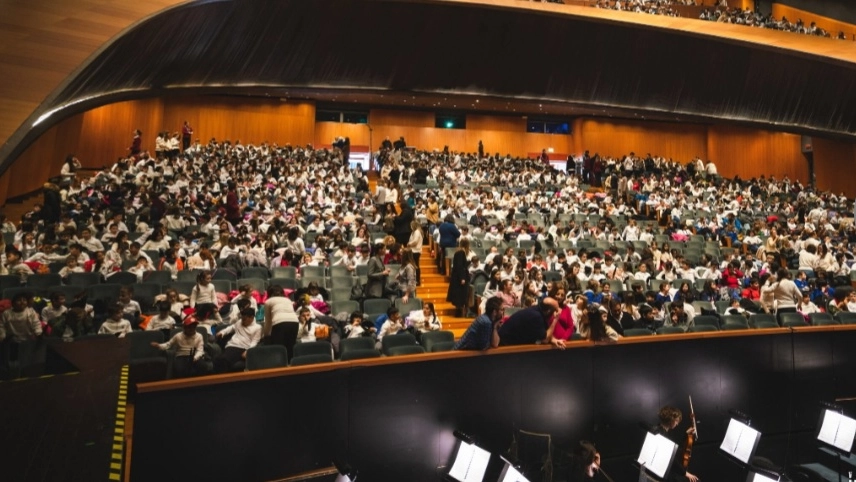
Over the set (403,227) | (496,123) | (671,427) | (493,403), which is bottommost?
(671,427)

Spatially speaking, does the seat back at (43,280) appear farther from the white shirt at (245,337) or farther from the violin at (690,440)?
the violin at (690,440)

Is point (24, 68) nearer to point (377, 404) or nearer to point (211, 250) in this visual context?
point (211, 250)

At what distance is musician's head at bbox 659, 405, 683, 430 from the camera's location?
163 inches

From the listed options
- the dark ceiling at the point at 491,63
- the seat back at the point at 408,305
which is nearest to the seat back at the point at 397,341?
the seat back at the point at 408,305

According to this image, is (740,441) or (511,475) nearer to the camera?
(511,475)

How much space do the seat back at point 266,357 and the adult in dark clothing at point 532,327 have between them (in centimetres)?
168

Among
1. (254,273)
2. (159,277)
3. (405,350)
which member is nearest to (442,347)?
(405,350)

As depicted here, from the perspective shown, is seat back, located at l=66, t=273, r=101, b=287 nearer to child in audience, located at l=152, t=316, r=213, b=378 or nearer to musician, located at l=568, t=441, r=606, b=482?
child in audience, located at l=152, t=316, r=213, b=378

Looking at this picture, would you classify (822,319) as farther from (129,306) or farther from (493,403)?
(129,306)

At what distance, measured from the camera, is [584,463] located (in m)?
3.90

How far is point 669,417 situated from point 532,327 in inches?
48.9

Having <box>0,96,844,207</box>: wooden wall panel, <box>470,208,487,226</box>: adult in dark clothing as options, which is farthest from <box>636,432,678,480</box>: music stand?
<box>0,96,844,207</box>: wooden wall panel

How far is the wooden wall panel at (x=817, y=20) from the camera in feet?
56.2

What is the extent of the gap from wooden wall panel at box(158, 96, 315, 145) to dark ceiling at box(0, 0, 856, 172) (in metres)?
3.55
